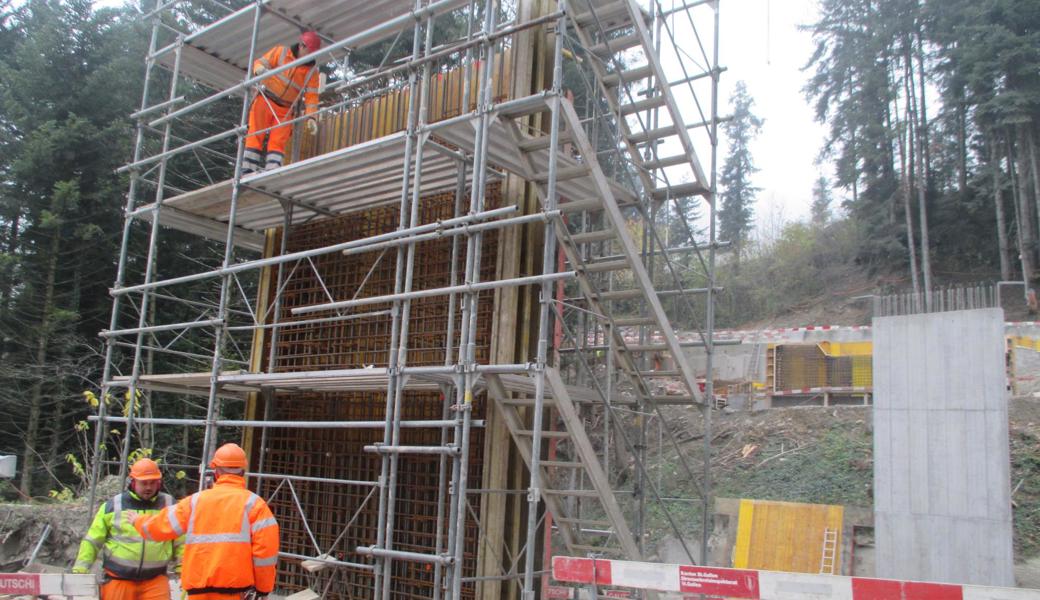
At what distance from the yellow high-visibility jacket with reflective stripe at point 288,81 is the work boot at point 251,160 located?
0.75 metres

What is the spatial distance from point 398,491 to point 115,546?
3904 millimetres

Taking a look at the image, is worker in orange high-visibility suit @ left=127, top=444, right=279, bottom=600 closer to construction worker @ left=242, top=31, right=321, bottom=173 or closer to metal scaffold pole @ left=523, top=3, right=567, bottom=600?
metal scaffold pole @ left=523, top=3, right=567, bottom=600

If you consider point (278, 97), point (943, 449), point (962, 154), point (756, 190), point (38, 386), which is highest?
point (756, 190)

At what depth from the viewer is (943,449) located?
971 centimetres

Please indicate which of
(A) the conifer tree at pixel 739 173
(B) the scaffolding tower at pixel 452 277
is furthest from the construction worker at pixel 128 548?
(A) the conifer tree at pixel 739 173

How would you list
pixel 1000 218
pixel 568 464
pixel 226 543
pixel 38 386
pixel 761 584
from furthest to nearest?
pixel 1000 218
pixel 38 386
pixel 568 464
pixel 761 584
pixel 226 543

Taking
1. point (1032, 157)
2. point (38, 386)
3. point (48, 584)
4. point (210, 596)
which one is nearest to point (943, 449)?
point (210, 596)

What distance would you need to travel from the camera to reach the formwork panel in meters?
9.25

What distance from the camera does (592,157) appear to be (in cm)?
765

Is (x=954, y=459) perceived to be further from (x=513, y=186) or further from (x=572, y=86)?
(x=572, y=86)

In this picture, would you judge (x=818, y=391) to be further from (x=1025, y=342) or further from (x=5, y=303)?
(x=5, y=303)

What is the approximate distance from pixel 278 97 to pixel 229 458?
21.3ft

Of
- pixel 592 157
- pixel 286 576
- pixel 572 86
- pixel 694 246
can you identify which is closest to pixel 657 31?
pixel 694 246

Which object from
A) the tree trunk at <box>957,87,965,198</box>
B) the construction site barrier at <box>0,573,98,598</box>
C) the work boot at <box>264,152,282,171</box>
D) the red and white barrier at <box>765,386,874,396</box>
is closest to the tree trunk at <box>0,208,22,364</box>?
the work boot at <box>264,152,282,171</box>
